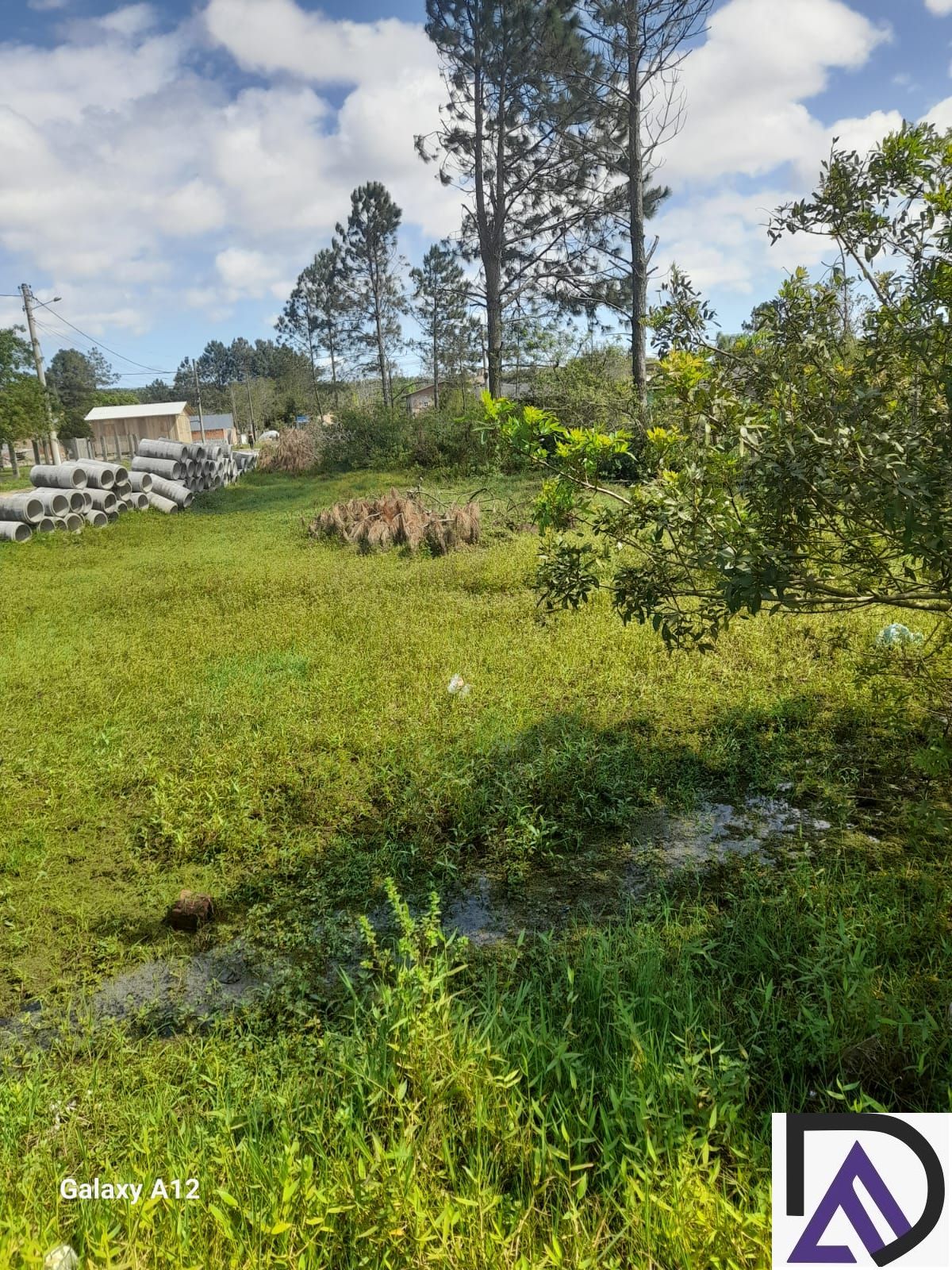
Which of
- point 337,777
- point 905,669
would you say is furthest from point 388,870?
point 905,669

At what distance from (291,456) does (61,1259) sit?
74.5ft

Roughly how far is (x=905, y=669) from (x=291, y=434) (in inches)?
921

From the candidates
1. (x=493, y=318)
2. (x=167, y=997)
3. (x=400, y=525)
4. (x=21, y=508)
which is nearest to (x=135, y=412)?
(x=493, y=318)

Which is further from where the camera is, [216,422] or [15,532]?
[216,422]

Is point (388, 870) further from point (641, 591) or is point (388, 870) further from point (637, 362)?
point (637, 362)

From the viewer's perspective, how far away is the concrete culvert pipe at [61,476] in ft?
44.1

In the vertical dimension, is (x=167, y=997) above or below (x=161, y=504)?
below

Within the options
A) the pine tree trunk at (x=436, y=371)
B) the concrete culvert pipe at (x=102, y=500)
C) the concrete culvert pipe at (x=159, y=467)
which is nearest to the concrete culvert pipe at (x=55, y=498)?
the concrete culvert pipe at (x=102, y=500)

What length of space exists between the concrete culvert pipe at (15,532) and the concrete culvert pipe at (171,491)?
3.56m

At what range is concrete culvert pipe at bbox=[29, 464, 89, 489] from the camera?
13.4 m

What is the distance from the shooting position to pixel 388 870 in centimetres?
344

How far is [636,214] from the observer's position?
14672mm

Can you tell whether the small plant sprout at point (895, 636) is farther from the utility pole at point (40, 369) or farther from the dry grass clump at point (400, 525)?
the utility pole at point (40, 369)

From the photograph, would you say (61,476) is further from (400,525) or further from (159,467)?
(400,525)
